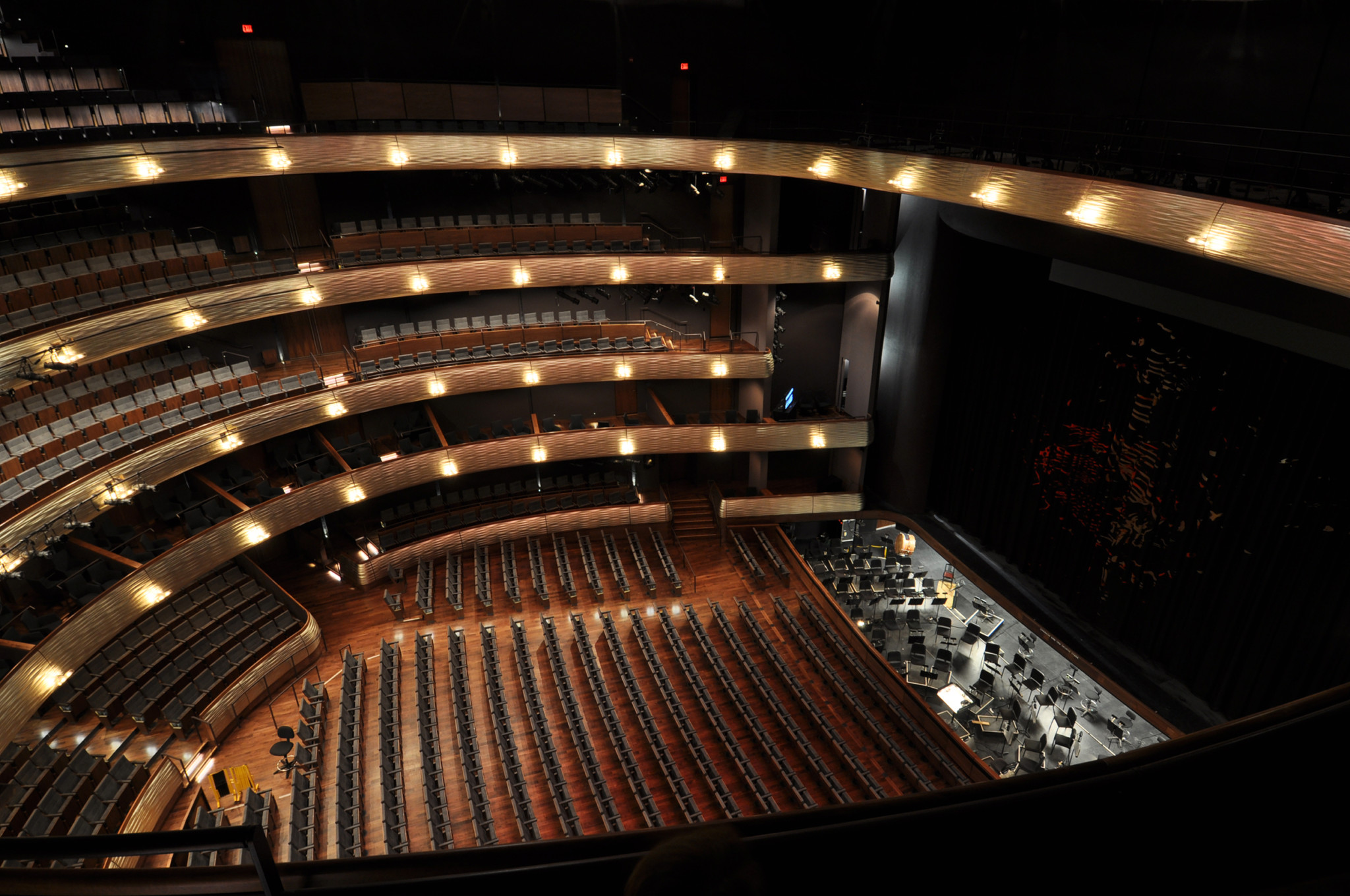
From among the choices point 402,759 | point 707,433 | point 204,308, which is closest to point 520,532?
point 707,433

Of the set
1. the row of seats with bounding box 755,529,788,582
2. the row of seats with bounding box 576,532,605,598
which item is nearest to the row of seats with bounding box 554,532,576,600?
the row of seats with bounding box 576,532,605,598

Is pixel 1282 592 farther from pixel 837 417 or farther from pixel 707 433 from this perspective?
pixel 707 433


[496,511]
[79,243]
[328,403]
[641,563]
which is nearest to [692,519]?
[641,563]

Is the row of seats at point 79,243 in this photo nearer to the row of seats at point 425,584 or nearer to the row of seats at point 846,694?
the row of seats at point 425,584

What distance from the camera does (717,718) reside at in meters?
10.6

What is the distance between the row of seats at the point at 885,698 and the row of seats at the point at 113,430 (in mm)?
9375

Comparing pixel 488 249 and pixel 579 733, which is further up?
pixel 488 249

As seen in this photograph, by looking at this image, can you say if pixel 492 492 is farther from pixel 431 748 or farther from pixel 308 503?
pixel 431 748

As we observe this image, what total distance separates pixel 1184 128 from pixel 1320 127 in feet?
5.28

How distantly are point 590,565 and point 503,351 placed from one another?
4.50m

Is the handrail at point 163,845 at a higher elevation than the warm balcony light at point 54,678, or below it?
higher

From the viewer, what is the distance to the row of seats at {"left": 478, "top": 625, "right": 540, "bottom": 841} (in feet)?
29.2

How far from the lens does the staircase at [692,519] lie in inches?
616

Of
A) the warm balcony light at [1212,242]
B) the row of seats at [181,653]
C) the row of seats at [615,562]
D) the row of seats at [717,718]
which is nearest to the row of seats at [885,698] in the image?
the row of seats at [717,718]
